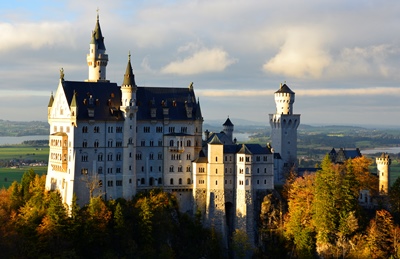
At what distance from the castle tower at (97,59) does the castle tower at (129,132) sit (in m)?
9.93

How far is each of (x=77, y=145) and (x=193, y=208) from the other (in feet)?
64.7

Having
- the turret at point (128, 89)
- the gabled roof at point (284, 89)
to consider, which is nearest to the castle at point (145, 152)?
the turret at point (128, 89)

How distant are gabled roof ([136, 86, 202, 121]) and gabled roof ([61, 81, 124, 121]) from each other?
13.3ft

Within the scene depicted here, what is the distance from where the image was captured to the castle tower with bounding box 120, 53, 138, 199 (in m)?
107

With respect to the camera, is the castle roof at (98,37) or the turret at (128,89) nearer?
the turret at (128,89)

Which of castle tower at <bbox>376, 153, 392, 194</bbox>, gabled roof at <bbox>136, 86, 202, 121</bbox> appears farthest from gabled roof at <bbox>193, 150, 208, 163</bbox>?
castle tower at <bbox>376, 153, 392, 194</bbox>

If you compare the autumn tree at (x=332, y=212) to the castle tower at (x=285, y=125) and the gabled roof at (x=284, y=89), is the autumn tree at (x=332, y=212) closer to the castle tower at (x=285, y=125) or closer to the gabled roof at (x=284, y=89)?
the castle tower at (x=285, y=125)

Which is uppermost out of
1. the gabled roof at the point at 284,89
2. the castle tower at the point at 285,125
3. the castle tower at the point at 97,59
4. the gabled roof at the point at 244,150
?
the castle tower at the point at 97,59

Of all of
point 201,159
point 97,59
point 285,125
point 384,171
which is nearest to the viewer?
point 201,159

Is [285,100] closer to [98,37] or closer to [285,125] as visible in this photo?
[285,125]

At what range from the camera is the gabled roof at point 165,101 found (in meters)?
111

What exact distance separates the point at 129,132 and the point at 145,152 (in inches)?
186

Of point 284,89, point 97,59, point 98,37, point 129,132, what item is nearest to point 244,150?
point 129,132

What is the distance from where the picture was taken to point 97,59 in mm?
116250
